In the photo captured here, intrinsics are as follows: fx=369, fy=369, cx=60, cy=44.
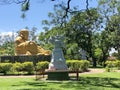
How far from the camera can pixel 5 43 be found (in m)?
94.6

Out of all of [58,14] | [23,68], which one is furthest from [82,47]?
[23,68]

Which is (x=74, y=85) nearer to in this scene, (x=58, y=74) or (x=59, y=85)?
(x=59, y=85)

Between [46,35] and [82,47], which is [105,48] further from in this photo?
[46,35]

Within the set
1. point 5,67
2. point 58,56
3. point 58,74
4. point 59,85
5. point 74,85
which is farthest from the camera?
point 5,67

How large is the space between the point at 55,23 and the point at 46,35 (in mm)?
2744

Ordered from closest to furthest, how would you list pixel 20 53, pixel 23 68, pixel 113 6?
pixel 23 68, pixel 20 53, pixel 113 6

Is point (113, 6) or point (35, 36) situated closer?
point (113, 6)

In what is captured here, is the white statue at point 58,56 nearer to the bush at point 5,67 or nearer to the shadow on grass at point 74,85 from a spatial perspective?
the shadow on grass at point 74,85

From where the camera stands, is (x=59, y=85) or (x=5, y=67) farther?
(x=5, y=67)

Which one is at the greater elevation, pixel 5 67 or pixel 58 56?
pixel 58 56

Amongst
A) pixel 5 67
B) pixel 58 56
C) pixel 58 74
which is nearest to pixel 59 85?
pixel 58 74

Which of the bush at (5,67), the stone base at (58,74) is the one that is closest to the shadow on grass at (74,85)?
the stone base at (58,74)

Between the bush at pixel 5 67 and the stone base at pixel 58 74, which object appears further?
the bush at pixel 5 67

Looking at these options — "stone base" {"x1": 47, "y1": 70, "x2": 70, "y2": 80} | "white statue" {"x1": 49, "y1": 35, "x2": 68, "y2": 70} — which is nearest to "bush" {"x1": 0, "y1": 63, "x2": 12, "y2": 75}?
"white statue" {"x1": 49, "y1": 35, "x2": 68, "y2": 70}
